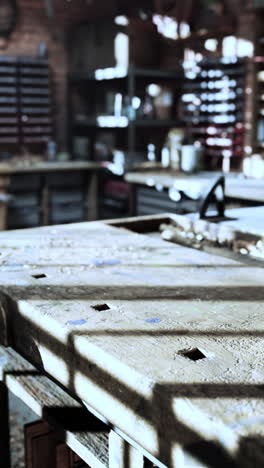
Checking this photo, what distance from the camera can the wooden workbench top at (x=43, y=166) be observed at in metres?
5.21

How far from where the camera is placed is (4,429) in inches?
68.7

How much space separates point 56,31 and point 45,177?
2187 mm

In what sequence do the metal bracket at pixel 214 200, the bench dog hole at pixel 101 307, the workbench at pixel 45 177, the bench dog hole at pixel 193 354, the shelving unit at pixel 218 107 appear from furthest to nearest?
the shelving unit at pixel 218 107 → the workbench at pixel 45 177 → the metal bracket at pixel 214 200 → the bench dog hole at pixel 101 307 → the bench dog hole at pixel 193 354

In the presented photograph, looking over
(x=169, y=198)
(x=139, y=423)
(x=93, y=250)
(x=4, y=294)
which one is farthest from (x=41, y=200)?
(x=139, y=423)

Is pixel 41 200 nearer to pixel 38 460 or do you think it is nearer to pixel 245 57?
pixel 245 57

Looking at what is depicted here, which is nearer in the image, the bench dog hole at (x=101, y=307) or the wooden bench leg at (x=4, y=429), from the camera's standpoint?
the bench dog hole at (x=101, y=307)

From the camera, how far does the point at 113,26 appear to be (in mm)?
6262

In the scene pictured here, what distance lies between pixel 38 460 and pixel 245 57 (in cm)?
451

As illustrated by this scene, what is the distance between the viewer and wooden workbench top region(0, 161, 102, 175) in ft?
17.1

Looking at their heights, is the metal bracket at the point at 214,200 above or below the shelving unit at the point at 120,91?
below

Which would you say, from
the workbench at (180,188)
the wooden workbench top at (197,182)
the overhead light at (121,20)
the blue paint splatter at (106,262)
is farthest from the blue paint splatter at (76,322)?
the overhead light at (121,20)

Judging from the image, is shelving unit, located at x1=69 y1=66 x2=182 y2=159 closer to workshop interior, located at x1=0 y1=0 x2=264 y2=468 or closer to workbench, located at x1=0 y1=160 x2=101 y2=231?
workshop interior, located at x1=0 y1=0 x2=264 y2=468

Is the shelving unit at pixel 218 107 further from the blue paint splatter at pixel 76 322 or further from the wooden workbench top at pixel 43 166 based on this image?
the blue paint splatter at pixel 76 322

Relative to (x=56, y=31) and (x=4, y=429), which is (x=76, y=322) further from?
(x=56, y=31)
